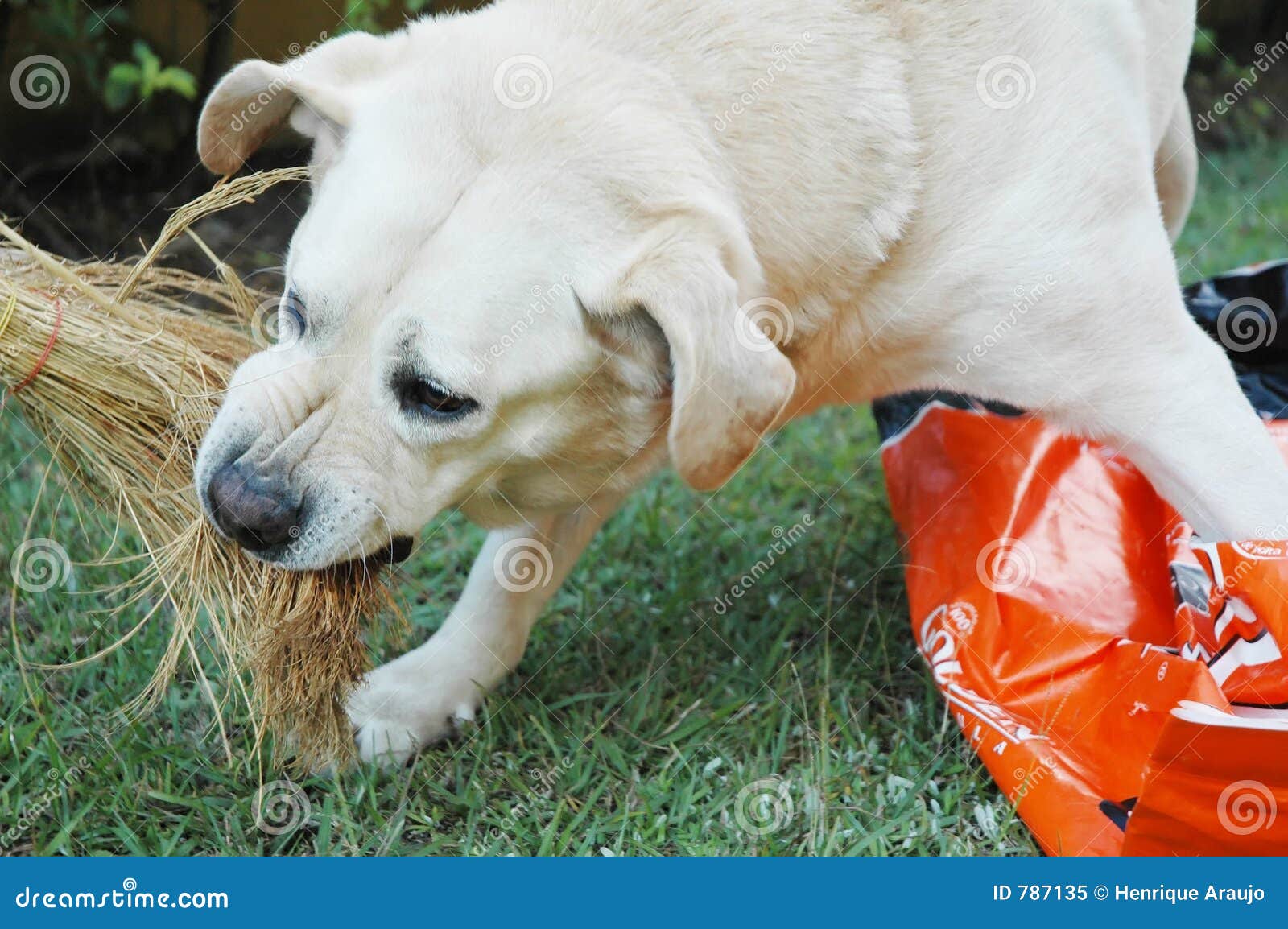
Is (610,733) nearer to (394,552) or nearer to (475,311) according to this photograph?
(394,552)

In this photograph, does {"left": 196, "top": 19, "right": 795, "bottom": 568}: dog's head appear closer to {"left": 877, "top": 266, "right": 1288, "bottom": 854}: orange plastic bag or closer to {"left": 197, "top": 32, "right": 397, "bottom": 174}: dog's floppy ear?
{"left": 197, "top": 32, "right": 397, "bottom": 174}: dog's floppy ear

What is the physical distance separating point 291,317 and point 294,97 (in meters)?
0.55

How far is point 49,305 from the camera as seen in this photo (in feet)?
7.55

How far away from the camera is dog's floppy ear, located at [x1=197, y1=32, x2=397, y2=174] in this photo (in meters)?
2.24

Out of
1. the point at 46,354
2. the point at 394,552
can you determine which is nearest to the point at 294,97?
the point at 46,354

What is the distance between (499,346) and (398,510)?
0.35 meters

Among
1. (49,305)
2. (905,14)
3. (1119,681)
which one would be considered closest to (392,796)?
(49,305)

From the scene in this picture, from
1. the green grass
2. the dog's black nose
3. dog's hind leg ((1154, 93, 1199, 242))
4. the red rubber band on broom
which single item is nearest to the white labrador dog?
the dog's black nose

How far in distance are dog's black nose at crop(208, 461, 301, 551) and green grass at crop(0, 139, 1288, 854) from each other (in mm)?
533

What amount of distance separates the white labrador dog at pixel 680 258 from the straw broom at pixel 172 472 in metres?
0.17

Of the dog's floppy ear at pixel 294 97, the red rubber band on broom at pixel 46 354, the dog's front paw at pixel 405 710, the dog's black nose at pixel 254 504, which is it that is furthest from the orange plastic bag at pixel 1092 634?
the red rubber band on broom at pixel 46 354

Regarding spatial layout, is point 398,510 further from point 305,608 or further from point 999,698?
point 999,698

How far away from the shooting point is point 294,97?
243 centimetres

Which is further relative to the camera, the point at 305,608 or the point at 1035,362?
the point at 1035,362
